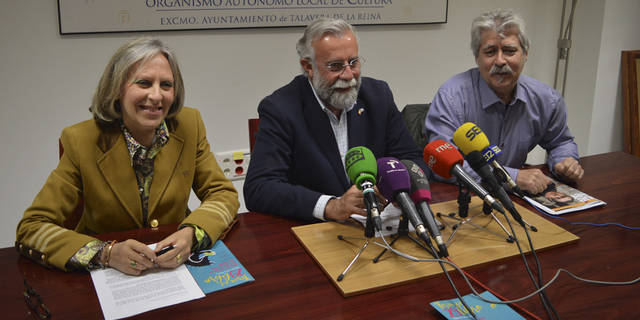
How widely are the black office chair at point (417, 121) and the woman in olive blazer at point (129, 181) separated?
1.08 metres

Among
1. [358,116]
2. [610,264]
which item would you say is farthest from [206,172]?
[610,264]

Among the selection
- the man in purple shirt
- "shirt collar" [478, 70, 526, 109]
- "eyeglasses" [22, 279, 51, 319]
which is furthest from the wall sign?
"eyeglasses" [22, 279, 51, 319]

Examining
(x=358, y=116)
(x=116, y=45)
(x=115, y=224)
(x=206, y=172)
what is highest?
(x=116, y=45)

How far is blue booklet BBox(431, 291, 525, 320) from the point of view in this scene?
102 centimetres

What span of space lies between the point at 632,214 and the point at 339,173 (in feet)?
3.35

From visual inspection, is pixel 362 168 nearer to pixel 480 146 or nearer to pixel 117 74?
pixel 480 146

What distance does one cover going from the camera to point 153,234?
4.66ft

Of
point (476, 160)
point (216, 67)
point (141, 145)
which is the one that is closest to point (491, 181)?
point (476, 160)

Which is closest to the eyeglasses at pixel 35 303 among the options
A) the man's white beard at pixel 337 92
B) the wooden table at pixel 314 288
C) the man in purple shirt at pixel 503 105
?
the wooden table at pixel 314 288

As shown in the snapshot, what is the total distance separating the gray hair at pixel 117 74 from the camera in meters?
1.47

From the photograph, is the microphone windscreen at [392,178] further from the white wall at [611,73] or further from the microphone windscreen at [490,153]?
the white wall at [611,73]

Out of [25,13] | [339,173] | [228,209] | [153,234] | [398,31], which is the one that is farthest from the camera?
[398,31]

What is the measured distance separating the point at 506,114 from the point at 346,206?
1.16 m

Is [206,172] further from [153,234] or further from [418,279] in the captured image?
[418,279]
